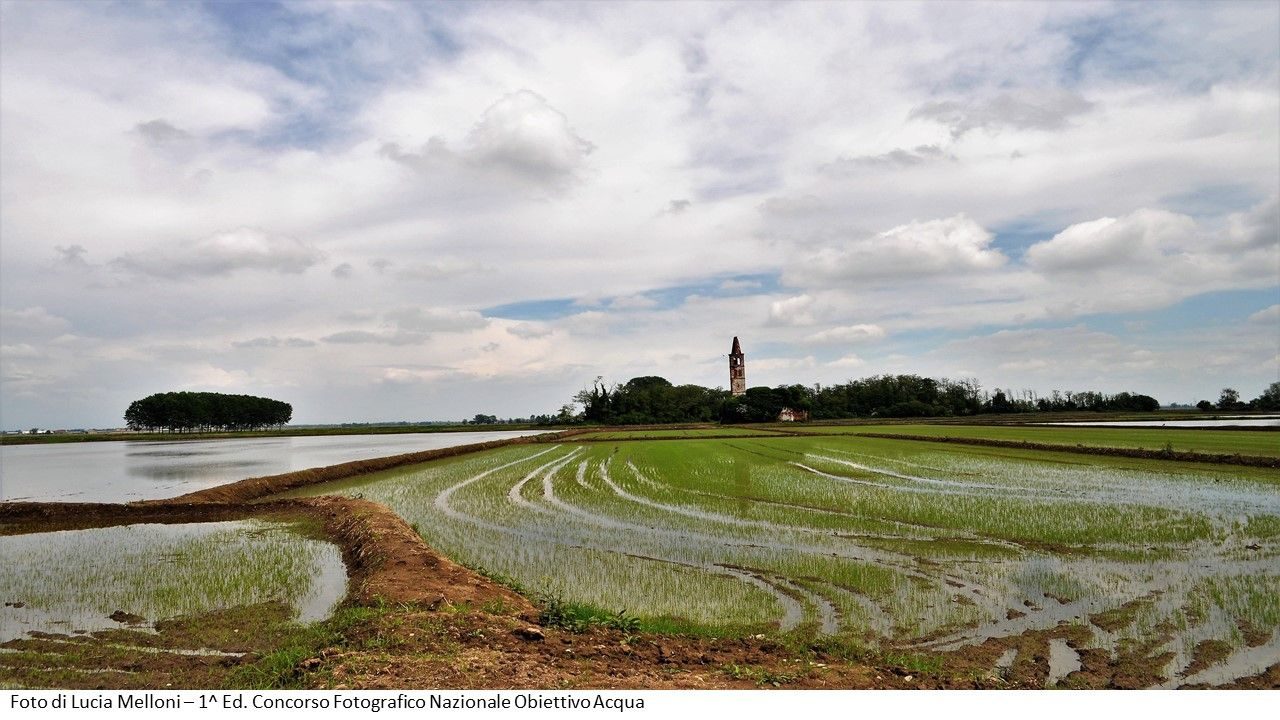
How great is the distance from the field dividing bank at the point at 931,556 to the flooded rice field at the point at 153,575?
293 centimetres

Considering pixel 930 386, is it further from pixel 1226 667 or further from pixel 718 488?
pixel 1226 667

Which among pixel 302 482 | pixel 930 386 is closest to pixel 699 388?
pixel 930 386

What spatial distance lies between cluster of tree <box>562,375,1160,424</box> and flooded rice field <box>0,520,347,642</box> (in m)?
105

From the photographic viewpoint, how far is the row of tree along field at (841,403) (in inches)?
4592

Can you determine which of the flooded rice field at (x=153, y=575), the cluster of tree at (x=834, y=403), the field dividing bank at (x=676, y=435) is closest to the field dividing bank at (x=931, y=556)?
the flooded rice field at (x=153, y=575)

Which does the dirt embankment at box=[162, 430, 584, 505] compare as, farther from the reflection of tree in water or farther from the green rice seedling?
the reflection of tree in water

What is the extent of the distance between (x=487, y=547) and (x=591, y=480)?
12905mm

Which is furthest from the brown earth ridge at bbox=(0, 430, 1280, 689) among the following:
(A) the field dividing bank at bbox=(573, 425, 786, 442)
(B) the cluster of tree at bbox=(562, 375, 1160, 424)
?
(B) the cluster of tree at bbox=(562, 375, 1160, 424)

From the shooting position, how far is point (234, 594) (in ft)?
33.8

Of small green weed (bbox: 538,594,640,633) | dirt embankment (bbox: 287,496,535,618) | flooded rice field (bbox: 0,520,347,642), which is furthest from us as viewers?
flooded rice field (bbox: 0,520,347,642)

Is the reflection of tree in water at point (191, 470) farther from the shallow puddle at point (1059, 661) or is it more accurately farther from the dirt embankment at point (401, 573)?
the shallow puddle at point (1059, 661)

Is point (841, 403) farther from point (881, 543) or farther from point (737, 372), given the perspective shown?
point (881, 543)

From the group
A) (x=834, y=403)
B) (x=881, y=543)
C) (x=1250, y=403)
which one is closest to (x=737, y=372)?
(x=834, y=403)

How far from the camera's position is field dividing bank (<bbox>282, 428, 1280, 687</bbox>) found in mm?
7762
